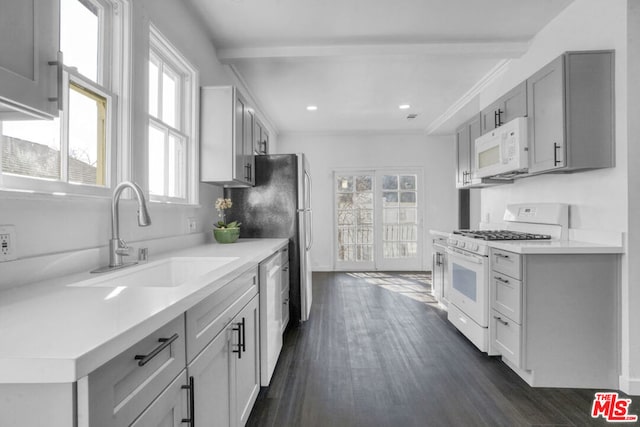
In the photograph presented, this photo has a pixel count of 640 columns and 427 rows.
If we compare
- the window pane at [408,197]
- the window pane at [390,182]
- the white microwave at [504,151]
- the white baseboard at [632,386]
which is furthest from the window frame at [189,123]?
the window pane at [408,197]

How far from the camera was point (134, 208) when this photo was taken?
6.22ft

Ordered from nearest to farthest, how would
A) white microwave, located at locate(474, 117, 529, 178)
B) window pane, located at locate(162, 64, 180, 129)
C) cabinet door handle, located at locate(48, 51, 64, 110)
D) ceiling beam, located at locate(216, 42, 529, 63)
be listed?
cabinet door handle, located at locate(48, 51, 64, 110) < window pane, located at locate(162, 64, 180, 129) < white microwave, located at locate(474, 117, 529, 178) < ceiling beam, located at locate(216, 42, 529, 63)

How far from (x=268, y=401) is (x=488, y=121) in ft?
10.3

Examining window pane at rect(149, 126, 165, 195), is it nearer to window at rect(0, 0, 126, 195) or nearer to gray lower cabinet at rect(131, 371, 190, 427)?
window at rect(0, 0, 126, 195)

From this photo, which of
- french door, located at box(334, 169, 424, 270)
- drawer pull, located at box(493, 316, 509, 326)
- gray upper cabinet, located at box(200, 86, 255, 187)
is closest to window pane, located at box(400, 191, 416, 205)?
french door, located at box(334, 169, 424, 270)

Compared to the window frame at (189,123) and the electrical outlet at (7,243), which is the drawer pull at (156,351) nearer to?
the electrical outlet at (7,243)

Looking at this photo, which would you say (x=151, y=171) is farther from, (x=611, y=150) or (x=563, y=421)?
(x=611, y=150)

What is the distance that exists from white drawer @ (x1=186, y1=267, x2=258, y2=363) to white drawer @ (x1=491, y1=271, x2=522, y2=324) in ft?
5.71

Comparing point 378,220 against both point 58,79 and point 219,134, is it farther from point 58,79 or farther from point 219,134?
point 58,79

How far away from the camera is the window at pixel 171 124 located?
2376 mm

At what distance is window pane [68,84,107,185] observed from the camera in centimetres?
156

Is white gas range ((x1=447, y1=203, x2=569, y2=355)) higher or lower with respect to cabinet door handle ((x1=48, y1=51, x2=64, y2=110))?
lower

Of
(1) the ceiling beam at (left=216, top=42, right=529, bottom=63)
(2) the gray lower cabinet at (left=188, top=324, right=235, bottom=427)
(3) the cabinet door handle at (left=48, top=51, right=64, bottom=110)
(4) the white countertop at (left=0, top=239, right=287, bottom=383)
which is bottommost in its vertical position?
(2) the gray lower cabinet at (left=188, top=324, right=235, bottom=427)

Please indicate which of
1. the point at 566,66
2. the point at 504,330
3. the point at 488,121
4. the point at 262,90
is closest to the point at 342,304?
the point at 504,330
